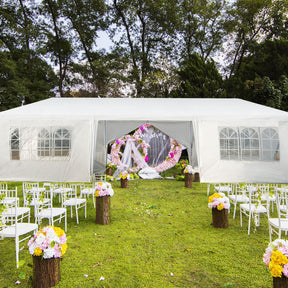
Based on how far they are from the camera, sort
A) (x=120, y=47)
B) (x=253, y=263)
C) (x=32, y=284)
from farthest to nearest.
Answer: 1. (x=120, y=47)
2. (x=253, y=263)
3. (x=32, y=284)

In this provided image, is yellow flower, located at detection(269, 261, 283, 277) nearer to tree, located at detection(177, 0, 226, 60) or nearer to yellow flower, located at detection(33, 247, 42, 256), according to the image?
yellow flower, located at detection(33, 247, 42, 256)

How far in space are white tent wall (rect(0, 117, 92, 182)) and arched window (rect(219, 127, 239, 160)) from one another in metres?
2.72

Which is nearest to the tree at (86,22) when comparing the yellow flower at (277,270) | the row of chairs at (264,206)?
the row of chairs at (264,206)

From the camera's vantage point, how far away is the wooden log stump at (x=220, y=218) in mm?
4254

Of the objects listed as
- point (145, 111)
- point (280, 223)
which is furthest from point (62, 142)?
point (280, 223)

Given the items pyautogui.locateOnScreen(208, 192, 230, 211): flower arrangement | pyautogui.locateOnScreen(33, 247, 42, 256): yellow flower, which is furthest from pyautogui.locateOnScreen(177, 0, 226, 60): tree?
pyautogui.locateOnScreen(33, 247, 42, 256): yellow flower

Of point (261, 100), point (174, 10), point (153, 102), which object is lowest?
point (153, 102)

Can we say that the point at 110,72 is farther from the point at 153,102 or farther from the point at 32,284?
the point at 32,284

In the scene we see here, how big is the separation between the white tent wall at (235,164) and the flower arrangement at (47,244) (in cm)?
308

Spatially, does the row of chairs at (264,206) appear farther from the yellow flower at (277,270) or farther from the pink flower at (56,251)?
the pink flower at (56,251)

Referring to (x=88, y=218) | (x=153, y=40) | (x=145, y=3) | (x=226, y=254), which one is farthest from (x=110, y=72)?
(x=226, y=254)

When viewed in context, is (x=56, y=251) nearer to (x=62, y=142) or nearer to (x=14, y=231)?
(x=14, y=231)

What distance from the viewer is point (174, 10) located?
51.0ft

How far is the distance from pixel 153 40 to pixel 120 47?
233 centimetres
